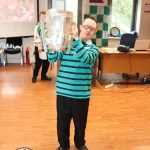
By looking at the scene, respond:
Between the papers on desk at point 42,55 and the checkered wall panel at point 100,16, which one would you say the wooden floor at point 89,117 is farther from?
the checkered wall panel at point 100,16

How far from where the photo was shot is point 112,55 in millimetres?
3996

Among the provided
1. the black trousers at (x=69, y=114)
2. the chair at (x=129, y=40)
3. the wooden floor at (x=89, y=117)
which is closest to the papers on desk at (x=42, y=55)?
the wooden floor at (x=89, y=117)

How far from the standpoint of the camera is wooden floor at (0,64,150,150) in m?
2.19

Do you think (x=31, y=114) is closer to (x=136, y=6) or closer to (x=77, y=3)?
(x=77, y=3)

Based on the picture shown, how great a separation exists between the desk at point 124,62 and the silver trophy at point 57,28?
270cm

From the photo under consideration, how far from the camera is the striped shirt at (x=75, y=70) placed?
156 centimetres

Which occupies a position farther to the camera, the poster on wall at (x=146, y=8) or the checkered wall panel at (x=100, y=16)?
Result: the poster on wall at (x=146, y=8)

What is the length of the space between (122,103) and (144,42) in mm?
1436

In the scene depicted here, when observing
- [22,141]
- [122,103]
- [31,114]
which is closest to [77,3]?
[122,103]

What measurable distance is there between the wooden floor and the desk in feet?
1.09

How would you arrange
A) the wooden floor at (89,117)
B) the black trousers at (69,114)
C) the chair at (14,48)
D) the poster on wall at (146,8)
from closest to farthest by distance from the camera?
1. the black trousers at (69,114)
2. the wooden floor at (89,117)
3. the chair at (14,48)
4. the poster on wall at (146,8)

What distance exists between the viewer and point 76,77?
5.41ft

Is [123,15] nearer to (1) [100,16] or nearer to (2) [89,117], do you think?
(1) [100,16]

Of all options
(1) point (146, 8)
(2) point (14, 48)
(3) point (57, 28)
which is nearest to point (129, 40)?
(1) point (146, 8)
